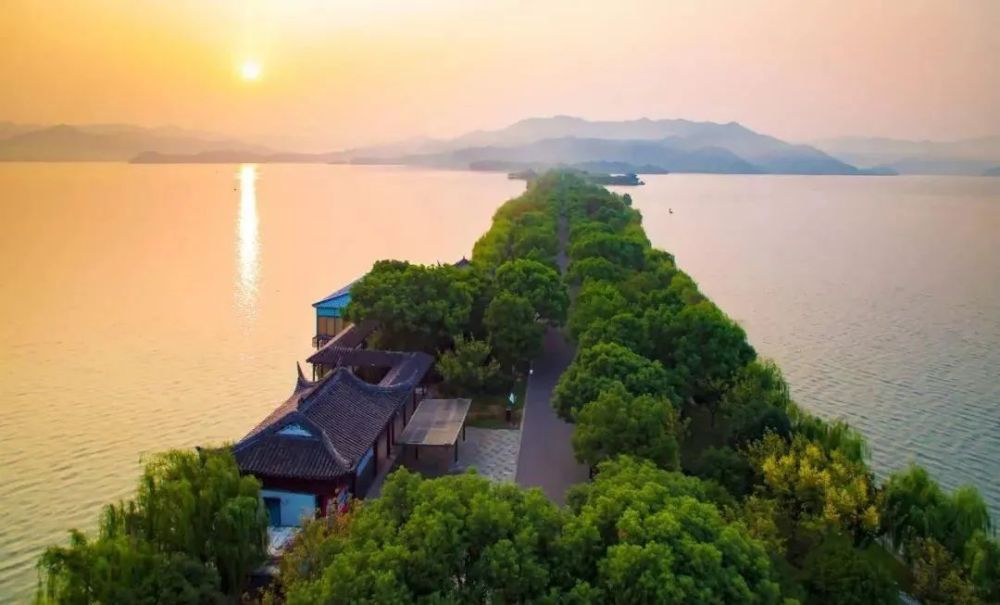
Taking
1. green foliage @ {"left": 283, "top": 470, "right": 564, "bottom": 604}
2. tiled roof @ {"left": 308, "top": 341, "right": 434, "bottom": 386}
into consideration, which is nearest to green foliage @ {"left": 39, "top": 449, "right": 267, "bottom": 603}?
green foliage @ {"left": 283, "top": 470, "right": 564, "bottom": 604}

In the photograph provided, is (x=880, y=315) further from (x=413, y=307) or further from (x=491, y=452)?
(x=491, y=452)

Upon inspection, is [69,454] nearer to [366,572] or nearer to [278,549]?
[278,549]

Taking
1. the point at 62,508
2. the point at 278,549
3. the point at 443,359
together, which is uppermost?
the point at 443,359

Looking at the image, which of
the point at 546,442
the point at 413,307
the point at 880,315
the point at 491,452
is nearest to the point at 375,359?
the point at 413,307

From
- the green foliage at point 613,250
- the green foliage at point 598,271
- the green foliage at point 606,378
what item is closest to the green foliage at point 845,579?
the green foliage at point 606,378

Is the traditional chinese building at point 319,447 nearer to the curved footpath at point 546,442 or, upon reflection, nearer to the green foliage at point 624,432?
the curved footpath at point 546,442

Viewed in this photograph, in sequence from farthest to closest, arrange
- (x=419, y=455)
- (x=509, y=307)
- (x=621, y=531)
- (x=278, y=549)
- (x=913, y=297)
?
(x=913, y=297) < (x=509, y=307) < (x=419, y=455) < (x=278, y=549) < (x=621, y=531)

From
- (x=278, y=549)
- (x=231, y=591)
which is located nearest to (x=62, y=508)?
(x=278, y=549)
